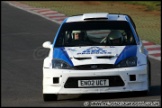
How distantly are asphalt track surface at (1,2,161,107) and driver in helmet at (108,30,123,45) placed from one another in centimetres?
98

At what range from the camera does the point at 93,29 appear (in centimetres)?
1357

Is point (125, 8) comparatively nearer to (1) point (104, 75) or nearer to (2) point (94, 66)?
(2) point (94, 66)

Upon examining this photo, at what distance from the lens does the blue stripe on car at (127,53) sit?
12180 mm

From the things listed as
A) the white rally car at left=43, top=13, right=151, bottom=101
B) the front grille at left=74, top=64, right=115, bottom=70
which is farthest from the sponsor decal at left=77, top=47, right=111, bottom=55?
the front grille at left=74, top=64, right=115, bottom=70

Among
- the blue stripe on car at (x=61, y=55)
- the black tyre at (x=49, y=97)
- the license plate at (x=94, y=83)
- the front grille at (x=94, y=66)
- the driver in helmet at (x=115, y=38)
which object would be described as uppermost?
the driver in helmet at (x=115, y=38)

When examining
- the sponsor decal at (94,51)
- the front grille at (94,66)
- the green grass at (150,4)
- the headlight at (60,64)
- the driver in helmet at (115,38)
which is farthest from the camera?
the green grass at (150,4)

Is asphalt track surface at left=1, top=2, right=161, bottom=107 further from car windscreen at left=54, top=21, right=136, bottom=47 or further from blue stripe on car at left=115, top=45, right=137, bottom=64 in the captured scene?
car windscreen at left=54, top=21, right=136, bottom=47

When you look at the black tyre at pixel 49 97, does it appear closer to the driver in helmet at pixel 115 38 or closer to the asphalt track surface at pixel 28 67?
the asphalt track surface at pixel 28 67

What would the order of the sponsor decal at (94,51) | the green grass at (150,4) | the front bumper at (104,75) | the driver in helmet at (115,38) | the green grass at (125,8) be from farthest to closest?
the green grass at (150,4) → the green grass at (125,8) → the driver in helmet at (115,38) → the sponsor decal at (94,51) → the front bumper at (104,75)

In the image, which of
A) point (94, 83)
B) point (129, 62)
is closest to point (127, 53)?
point (129, 62)

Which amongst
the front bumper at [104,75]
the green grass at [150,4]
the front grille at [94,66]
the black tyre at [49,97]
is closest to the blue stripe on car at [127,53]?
the front grille at [94,66]

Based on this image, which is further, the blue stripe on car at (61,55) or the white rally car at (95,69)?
the blue stripe on car at (61,55)

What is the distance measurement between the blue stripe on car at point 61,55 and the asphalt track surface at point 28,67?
2.19 ft

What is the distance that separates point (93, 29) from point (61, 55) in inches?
51.6
